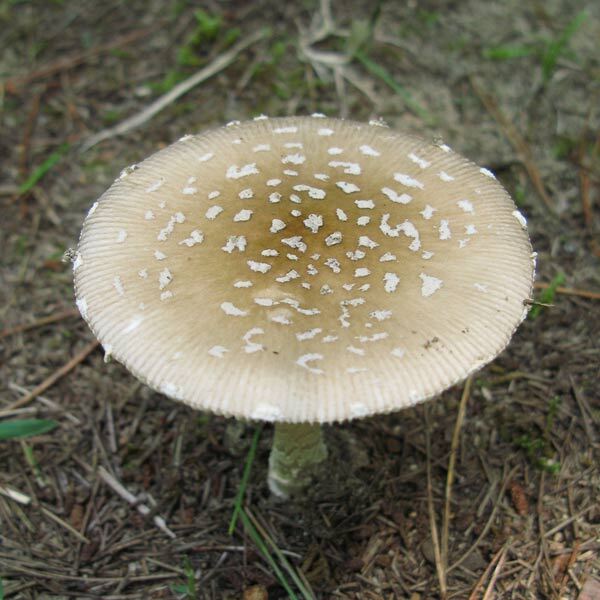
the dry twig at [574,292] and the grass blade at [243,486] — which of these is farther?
the dry twig at [574,292]

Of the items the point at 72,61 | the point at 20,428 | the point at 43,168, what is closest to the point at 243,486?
the point at 20,428

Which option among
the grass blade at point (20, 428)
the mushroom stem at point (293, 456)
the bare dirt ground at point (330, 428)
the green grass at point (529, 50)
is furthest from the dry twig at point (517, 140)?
the grass blade at point (20, 428)

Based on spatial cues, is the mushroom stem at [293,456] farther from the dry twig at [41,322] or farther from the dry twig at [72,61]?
the dry twig at [72,61]

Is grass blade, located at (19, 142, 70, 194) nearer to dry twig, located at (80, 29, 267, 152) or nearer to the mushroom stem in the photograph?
dry twig, located at (80, 29, 267, 152)

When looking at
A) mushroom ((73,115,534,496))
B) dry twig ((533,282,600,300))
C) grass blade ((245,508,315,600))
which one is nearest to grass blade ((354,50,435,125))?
dry twig ((533,282,600,300))

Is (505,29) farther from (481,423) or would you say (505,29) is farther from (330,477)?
(330,477)

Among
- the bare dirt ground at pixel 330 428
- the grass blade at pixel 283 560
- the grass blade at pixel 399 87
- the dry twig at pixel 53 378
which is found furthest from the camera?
the grass blade at pixel 399 87
